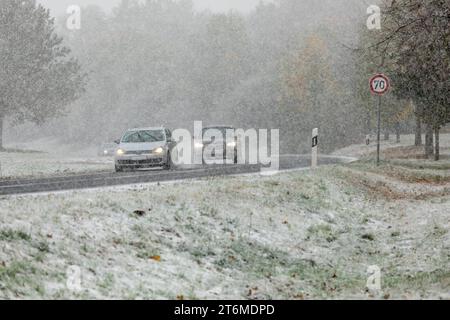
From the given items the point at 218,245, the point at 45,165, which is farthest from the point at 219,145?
the point at 218,245

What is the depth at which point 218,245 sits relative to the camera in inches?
407

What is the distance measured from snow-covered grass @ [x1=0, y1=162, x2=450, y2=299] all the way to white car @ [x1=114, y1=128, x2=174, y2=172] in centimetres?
675

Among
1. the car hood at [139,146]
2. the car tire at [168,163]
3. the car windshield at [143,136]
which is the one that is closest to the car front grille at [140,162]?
the car hood at [139,146]

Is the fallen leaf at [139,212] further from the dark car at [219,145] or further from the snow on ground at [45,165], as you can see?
the dark car at [219,145]

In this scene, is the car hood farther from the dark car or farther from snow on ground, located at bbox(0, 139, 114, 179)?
the dark car

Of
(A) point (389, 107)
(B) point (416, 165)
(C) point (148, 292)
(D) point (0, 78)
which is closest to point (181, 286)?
(C) point (148, 292)

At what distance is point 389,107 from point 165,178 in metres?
30.4

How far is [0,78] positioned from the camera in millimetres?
51281

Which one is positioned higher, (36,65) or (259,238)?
(36,65)

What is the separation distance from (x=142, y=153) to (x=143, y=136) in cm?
159

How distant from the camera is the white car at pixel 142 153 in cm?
2216

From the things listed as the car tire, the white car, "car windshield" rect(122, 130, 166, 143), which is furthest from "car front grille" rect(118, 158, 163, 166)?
"car windshield" rect(122, 130, 166, 143)

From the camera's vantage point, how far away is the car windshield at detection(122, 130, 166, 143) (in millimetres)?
23250
